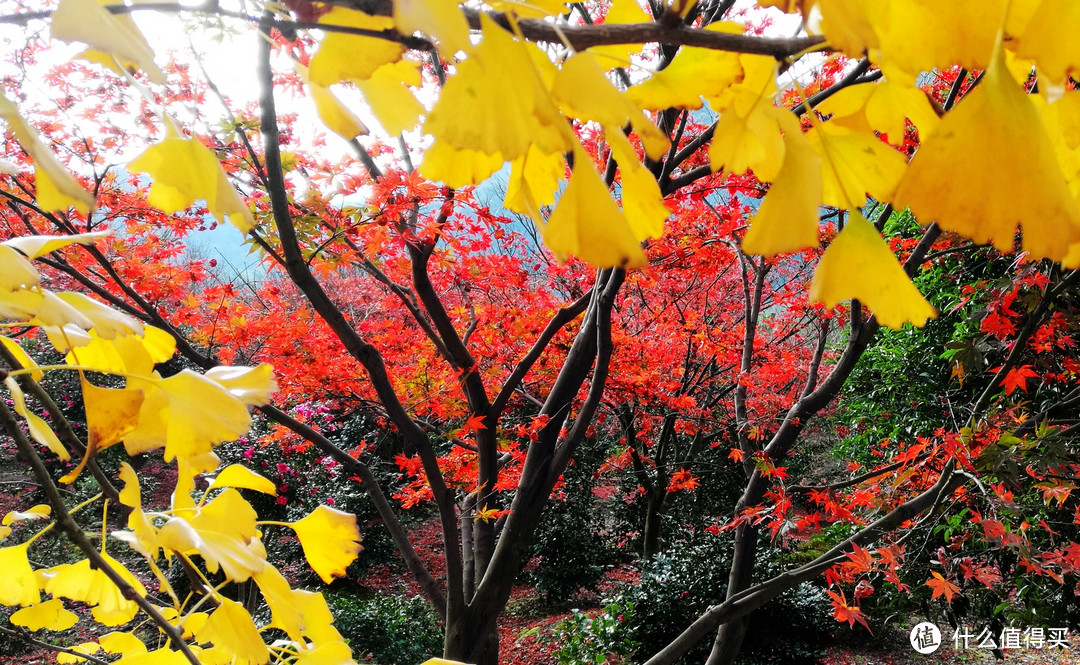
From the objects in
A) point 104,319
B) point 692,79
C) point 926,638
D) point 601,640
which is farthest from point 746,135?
point 926,638

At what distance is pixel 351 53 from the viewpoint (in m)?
0.31

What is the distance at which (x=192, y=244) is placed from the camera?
14.3m

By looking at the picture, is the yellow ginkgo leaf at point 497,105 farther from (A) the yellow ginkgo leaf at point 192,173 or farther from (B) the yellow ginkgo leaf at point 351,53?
(A) the yellow ginkgo leaf at point 192,173

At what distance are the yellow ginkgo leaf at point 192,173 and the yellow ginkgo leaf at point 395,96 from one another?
0.11m

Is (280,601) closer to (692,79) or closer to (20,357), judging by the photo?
(20,357)

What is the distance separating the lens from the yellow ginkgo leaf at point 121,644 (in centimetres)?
66

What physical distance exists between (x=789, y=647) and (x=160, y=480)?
28.1 ft

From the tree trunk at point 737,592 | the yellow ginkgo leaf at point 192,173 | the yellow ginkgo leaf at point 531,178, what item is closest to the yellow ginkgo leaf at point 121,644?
the yellow ginkgo leaf at point 192,173

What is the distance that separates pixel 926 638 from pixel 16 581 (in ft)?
21.2

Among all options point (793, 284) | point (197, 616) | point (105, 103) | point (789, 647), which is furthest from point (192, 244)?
point (197, 616)

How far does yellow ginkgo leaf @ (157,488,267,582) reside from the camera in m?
0.45

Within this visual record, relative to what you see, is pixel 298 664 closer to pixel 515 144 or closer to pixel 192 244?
pixel 515 144

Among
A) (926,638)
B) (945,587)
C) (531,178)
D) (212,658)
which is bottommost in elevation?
(926,638)

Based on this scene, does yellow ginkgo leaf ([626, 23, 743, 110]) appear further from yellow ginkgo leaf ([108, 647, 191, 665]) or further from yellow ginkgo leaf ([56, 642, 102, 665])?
yellow ginkgo leaf ([56, 642, 102, 665])
